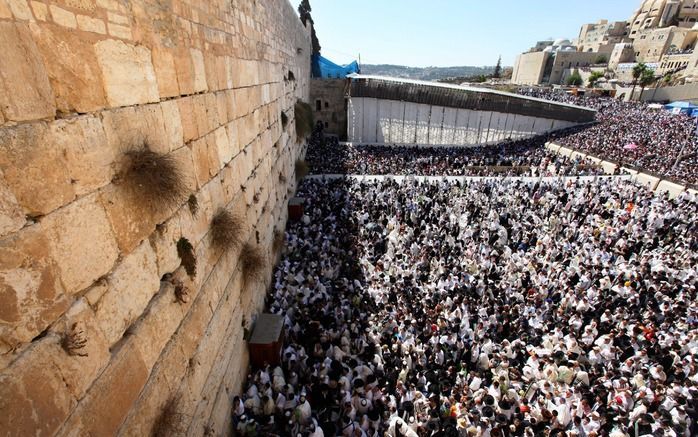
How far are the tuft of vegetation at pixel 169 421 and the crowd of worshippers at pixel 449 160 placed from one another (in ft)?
46.2

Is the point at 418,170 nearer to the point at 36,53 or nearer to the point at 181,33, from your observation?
the point at 181,33

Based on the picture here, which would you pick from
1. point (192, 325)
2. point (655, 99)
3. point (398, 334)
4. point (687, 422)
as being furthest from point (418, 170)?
point (655, 99)

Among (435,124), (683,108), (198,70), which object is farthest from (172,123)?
(683,108)

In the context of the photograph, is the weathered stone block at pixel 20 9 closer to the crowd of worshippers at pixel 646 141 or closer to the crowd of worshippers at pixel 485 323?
the crowd of worshippers at pixel 485 323

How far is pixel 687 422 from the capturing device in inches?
183

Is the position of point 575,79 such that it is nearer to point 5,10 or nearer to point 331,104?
point 331,104

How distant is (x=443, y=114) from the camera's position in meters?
23.3

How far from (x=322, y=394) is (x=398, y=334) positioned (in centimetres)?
202

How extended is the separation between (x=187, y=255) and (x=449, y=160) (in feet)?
59.7

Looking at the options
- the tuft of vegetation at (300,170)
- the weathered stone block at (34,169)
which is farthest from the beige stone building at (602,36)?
the weathered stone block at (34,169)

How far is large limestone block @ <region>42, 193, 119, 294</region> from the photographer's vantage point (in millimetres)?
1924

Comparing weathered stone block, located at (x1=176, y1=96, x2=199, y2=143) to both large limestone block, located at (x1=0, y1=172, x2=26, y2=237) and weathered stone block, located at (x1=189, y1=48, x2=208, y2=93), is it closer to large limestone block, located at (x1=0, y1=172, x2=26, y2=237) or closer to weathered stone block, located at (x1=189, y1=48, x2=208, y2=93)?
weathered stone block, located at (x1=189, y1=48, x2=208, y2=93)

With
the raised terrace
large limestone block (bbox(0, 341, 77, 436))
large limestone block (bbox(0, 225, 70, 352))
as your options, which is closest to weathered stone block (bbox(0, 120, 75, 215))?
large limestone block (bbox(0, 225, 70, 352))

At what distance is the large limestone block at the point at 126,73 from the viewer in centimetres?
239
